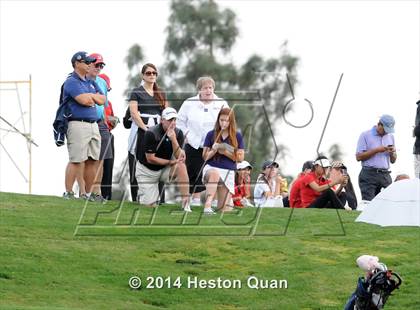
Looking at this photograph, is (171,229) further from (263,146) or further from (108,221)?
(263,146)

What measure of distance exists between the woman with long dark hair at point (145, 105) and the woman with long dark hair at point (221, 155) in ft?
3.35

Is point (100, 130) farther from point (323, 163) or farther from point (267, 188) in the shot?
point (323, 163)

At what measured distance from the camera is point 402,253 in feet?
64.1

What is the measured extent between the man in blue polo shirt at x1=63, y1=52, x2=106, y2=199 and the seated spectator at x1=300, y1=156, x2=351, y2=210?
3584 millimetres

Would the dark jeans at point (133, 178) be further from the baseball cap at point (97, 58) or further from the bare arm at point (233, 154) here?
the baseball cap at point (97, 58)

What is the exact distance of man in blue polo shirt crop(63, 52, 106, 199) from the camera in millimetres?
20781

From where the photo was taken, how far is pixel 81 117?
2091 cm

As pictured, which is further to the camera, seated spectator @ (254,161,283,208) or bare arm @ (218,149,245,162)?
seated spectator @ (254,161,283,208)

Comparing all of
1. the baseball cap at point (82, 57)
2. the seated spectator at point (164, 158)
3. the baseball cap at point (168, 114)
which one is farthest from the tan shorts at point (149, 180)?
the baseball cap at point (82, 57)

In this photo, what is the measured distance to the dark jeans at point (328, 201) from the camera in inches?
902

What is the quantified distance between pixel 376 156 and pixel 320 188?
1.14 meters

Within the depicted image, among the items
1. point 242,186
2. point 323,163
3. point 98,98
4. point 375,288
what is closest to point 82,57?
point 98,98

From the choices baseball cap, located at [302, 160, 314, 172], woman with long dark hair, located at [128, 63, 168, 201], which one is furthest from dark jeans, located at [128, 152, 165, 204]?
baseball cap, located at [302, 160, 314, 172]

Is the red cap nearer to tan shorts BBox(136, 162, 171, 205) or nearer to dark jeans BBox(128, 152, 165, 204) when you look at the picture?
dark jeans BBox(128, 152, 165, 204)
